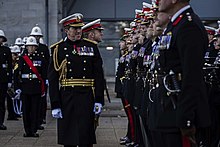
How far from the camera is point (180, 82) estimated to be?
4719 millimetres

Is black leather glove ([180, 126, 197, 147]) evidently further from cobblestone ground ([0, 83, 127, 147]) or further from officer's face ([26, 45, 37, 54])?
officer's face ([26, 45, 37, 54])

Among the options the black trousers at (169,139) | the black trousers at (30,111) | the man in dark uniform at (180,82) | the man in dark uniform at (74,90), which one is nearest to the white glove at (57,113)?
the man in dark uniform at (74,90)

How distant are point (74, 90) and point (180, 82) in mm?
3066

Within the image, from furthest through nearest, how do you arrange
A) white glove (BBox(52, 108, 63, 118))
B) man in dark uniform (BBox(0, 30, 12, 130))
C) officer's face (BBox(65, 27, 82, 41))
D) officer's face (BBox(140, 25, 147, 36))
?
man in dark uniform (BBox(0, 30, 12, 130)), officer's face (BBox(140, 25, 147, 36)), officer's face (BBox(65, 27, 82, 41)), white glove (BBox(52, 108, 63, 118))

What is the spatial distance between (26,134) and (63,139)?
4.11 meters

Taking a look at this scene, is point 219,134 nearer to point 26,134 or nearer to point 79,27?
point 79,27

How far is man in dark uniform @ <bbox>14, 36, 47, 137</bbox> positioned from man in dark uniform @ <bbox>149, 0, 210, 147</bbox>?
6739mm

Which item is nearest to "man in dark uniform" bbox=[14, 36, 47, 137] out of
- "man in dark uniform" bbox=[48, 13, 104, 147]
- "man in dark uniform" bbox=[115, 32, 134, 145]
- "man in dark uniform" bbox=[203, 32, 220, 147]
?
"man in dark uniform" bbox=[115, 32, 134, 145]

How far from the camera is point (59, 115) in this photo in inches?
296

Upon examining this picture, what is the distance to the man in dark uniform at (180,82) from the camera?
452cm

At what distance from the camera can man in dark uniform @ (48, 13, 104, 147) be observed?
24.7ft

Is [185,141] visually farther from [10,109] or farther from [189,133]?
[10,109]

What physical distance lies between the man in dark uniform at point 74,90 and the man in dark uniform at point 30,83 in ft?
13.0

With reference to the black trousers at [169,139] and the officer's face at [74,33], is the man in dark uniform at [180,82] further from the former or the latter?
the officer's face at [74,33]
